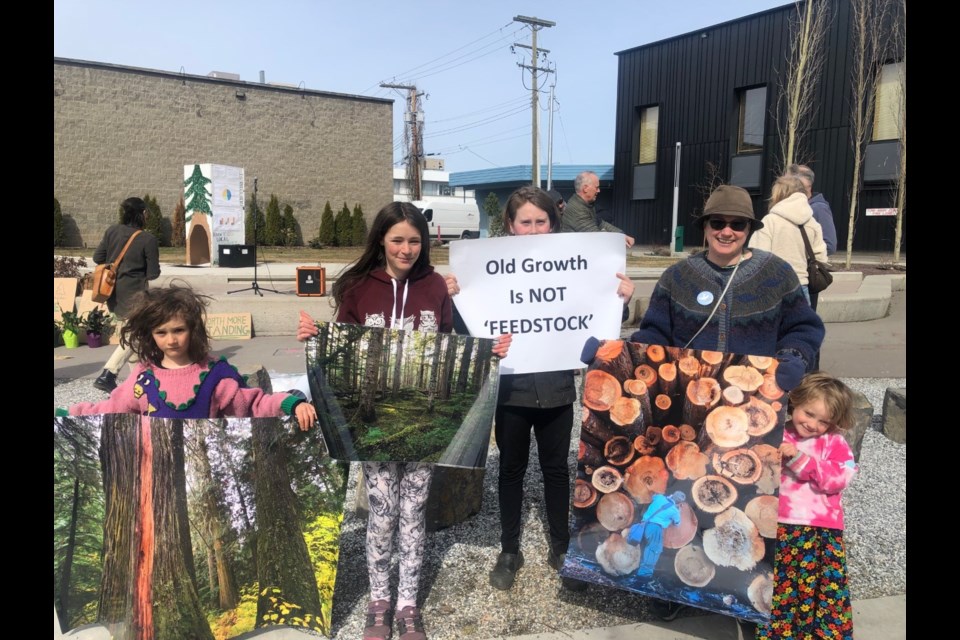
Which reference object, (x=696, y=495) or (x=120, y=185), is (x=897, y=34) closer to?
(x=696, y=495)

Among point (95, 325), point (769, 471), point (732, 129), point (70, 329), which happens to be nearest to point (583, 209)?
point (769, 471)

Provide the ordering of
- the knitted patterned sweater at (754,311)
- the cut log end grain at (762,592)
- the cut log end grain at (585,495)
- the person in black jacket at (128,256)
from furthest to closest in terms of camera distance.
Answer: the person in black jacket at (128,256), the cut log end grain at (585,495), the knitted patterned sweater at (754,311), the cut log end grain at (762,592)

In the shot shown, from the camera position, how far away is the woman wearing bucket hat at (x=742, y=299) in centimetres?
281

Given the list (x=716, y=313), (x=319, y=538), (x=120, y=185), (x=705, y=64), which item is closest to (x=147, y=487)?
(x=319, y=538)

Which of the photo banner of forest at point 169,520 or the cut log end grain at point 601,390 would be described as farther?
the cut log end grain at point 601,390

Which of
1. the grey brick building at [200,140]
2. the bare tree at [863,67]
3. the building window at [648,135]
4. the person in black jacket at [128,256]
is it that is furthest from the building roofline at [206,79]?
the person in black jacket at [128,256]

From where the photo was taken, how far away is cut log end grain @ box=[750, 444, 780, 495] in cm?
266

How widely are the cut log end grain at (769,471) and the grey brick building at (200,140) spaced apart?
32.5m

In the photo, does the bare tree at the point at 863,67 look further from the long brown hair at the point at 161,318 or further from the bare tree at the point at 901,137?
the long brown hair at the point at 161,318

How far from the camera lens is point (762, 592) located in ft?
8.63

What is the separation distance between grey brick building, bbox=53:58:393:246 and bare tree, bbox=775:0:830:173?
2028cm

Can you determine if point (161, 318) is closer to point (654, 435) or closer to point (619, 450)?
point (619, 450)

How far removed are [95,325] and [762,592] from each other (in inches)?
362

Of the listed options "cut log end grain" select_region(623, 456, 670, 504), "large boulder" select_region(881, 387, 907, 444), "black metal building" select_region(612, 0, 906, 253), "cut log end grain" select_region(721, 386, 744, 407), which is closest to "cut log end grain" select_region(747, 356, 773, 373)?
"cut log end grain" select_region(721, 386, 744, 407)
